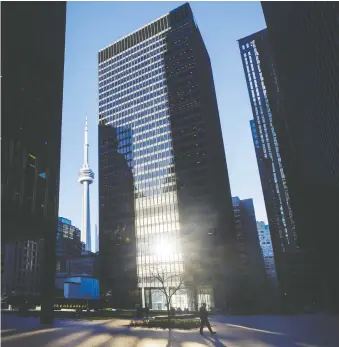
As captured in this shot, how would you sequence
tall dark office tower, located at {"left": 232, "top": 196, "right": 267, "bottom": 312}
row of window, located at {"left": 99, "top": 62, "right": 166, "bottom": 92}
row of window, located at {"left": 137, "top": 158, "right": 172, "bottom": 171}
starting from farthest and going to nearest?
tall dark office tower, located at {"left": 232, "top": 196, "right": 267, "bottom": 312} → row of window, located at {"left": 99, "top": 62, "right": 166, "bottom": 92} → row of window, located at {"left": 137, "top": 158, "right": 172, "bottom": 171}

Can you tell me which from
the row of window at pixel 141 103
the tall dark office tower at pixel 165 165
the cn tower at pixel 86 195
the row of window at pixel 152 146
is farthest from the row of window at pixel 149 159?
the cn tower at pixel 86 195

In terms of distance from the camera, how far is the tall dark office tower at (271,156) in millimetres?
97088

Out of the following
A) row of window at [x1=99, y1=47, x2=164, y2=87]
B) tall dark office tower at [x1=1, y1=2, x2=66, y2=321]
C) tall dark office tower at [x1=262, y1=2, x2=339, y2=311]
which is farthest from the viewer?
row of window at [x1=99, y1=47, x2=164, y2=87]

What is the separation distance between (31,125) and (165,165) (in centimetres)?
7463

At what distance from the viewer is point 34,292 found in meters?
123

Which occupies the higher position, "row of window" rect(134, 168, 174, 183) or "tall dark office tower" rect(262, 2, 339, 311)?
"row of window" rect(134, 168, 174, 183)

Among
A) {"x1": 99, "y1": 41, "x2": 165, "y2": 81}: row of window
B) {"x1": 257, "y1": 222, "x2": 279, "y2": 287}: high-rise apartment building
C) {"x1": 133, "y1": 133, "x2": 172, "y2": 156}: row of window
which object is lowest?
{"x1": 257, "y1": 222, "x2": 279, "y2": 287}: high-rise apartment building

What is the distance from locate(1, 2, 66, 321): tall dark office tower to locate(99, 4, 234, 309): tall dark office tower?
57909mm

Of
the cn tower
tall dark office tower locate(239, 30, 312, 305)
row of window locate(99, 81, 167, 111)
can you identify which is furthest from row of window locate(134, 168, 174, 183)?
the cn tower

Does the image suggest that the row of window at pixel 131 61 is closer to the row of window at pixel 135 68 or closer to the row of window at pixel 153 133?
the row of window at pixel 135 68

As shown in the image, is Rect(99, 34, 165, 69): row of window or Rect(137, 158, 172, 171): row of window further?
Rect(99, 34, 165, 69): row of window

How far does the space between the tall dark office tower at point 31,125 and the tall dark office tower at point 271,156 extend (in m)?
82.9

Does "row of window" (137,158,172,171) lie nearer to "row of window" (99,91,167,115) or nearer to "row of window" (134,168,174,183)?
"row of window" (134,168,174,183)

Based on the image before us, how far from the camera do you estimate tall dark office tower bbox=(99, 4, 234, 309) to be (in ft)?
292
